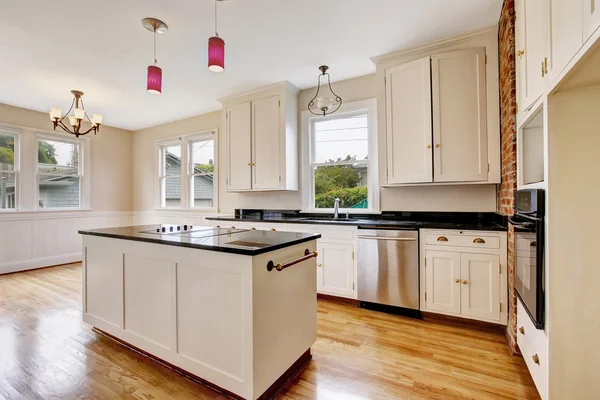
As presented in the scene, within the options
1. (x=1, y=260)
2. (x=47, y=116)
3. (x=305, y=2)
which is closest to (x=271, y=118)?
(x=305, y=2)

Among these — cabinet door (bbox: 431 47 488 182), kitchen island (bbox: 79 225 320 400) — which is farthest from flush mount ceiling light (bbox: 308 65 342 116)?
kitchen island (bbox: 79 225 320 400)

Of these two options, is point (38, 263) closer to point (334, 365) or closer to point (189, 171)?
point (189, 171)

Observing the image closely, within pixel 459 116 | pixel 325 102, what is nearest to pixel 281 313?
pixel 459 116

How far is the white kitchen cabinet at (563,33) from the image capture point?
1041mm

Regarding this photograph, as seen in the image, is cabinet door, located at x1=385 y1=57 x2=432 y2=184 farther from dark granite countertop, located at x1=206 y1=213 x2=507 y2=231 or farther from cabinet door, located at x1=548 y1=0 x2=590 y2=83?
cabinet door, located at x1=548 y1=0 x2=590 y2=83

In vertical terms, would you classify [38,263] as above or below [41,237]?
below

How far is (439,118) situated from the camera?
108 inches

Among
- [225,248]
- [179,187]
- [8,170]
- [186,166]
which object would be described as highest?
[186,166]

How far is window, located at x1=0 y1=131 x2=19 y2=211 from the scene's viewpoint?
14.6 ft

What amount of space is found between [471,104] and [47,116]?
6.37 meters

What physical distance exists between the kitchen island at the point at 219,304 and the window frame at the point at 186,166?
9.21 ft

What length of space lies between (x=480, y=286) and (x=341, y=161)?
6.78 ft

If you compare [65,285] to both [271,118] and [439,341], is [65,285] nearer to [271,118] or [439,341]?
[271,118]

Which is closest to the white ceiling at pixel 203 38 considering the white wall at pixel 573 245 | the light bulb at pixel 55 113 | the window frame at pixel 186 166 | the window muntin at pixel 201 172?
the light bulb at pixel 55 113
